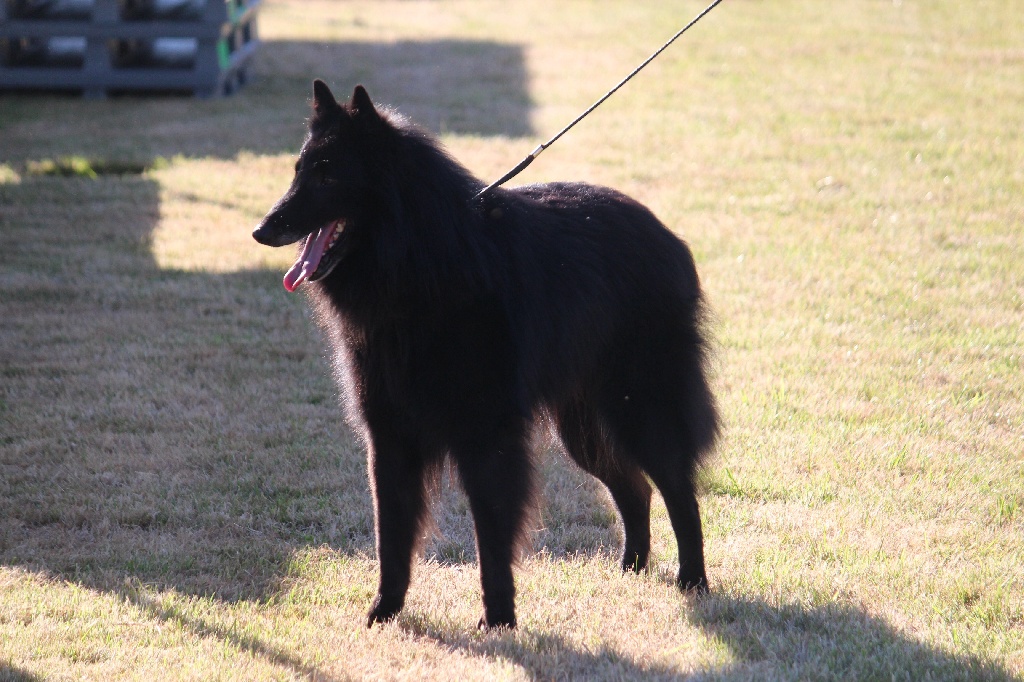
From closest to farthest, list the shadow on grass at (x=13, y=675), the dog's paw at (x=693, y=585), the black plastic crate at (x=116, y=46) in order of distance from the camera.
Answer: the shadow on grass at (x=13, y=675), the dog's paw at (x=693, y=585), the black plastic crate at (x=116, y=46)

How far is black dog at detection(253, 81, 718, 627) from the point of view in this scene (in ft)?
9.34

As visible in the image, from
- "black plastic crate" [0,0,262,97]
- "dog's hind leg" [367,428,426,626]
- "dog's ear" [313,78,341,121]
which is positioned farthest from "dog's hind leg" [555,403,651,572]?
"black plastic crate" [0,0,262,97]

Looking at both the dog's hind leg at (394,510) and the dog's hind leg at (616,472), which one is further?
the dog's hind leg at (616,472)

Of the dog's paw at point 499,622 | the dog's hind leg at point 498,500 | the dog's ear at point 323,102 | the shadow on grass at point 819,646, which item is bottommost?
the dog's paw at point 499,622

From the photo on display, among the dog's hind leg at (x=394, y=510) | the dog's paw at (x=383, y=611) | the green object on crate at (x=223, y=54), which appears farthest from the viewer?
the green object on crate at (x=223, y=54)

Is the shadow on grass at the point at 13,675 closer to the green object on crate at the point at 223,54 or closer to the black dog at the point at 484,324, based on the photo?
the black dog at the point at 484,324

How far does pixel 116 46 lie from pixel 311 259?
9945 millimetres

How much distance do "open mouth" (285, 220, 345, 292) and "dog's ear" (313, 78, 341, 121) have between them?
1.06ft

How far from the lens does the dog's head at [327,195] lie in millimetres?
→ 2809

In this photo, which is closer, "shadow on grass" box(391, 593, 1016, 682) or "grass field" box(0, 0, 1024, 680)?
"shadow on grass" box(391, 593, 1016, 682)

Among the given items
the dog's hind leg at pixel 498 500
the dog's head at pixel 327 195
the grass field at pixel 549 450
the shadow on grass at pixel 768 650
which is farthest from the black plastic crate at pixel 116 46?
the shadow on grass at pixel 768 650

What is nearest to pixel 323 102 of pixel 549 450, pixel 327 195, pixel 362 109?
pixel 362 109

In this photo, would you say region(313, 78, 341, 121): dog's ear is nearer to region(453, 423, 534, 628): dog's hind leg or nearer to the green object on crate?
region(453, 423, 534, 628): dog's hind leg

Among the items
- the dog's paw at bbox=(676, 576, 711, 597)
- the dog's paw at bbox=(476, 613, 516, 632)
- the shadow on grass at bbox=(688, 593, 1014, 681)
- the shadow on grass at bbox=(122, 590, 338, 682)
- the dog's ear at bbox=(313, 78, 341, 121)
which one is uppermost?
the dog's ear at bbox=(313, 78, 341, 121)
